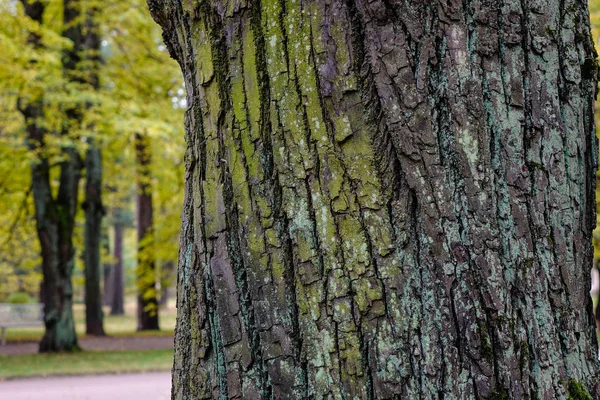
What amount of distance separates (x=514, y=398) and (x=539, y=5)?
894mm

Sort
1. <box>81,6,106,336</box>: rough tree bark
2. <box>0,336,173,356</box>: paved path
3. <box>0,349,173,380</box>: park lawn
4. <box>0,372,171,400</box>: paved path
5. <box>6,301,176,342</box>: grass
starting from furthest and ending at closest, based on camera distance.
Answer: <box>6,301,176,342</box>: grass → <box>0,336,173,356</box>: paved path → <box>81,6,106,336</box>: rough tree bark → <box>0,349,173,380</box>: park lawn → <box>0,372,171,400</box>: paved path

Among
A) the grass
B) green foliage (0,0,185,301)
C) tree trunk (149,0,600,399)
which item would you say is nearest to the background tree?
green foliage (0,0,185,301)

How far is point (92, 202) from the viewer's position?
1723cm

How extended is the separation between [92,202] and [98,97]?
5.01 metres

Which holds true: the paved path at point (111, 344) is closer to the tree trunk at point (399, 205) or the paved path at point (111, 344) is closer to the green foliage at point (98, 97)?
the green foliage at point (98, 97)

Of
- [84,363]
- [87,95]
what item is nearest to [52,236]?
[84,363]

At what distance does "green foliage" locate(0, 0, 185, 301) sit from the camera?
39.7ft

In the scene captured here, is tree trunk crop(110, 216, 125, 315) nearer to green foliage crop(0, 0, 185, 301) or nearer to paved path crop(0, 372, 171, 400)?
green foliage crop(0, 0, 185, 301)

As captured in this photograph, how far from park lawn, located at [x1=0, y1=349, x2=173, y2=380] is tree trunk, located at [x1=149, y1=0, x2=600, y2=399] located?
33.8 feet

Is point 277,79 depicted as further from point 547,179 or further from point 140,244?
point 140,244

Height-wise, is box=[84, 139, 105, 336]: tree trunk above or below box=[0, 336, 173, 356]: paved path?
above

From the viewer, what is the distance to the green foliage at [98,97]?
39.7ft

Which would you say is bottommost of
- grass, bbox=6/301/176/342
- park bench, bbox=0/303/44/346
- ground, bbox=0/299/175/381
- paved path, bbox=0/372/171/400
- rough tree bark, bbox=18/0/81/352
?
paved path, bbox=0/372/171/400

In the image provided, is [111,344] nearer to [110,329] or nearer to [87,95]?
[110,329]
